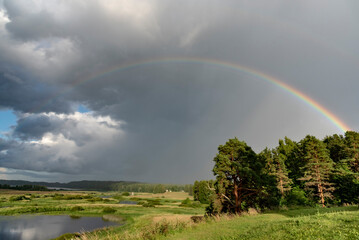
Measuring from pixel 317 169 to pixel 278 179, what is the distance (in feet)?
35.1

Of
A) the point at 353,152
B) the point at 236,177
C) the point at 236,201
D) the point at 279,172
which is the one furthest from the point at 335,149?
the point at 236,201

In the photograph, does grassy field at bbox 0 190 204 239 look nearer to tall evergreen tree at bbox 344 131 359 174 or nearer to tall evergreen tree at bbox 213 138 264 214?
tall evergreen tree at bbox 213 138 264 214

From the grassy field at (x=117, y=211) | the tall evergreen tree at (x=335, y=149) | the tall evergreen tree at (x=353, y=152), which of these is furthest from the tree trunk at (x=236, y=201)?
the tall evergreen tree at (x=335, y=149)

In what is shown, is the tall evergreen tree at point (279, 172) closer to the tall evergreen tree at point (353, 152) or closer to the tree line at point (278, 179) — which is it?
the tree line at point (278, 179)

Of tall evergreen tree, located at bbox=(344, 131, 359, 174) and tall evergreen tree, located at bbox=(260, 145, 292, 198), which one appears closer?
tall evergreen tree, located at bbox=(344, 131, 359, 174)

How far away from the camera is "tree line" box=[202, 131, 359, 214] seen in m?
35.1

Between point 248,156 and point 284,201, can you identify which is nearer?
point 248,156

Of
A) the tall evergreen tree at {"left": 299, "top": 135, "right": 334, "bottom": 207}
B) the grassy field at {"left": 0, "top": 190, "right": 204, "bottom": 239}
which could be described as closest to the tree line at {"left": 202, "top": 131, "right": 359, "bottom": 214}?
the tall evergreen tree at {"left": 299, "top": 135, "right": 334, "bottom": 207}

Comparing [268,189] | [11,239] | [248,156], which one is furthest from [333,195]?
[11,239]

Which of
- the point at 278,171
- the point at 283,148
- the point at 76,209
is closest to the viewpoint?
the point at 278,171

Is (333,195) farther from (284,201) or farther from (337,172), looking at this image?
(284,201)

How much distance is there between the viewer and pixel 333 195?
4162cm

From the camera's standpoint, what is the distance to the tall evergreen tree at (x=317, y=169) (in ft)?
135

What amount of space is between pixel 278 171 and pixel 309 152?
9.50 meters
